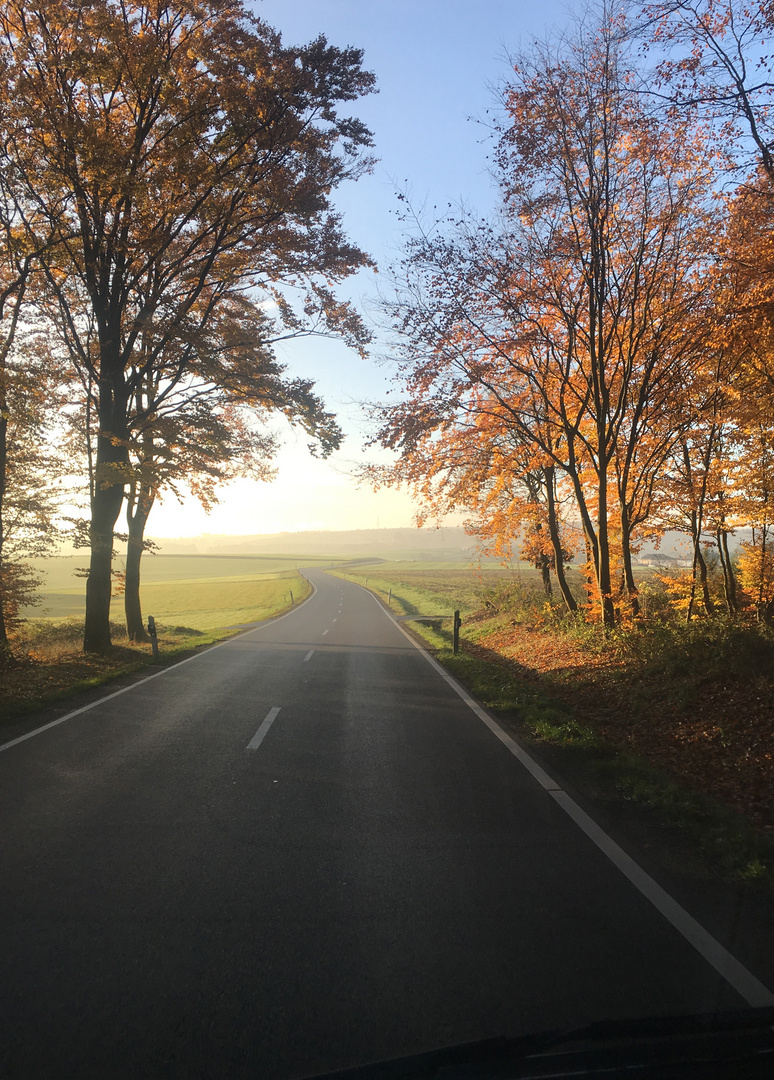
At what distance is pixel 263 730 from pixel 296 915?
4.43 m

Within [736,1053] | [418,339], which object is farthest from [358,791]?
[418,339]

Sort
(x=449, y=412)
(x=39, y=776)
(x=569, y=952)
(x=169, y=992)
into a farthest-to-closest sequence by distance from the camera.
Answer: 1. (x=449, y=412)
2. (x=39, y=776)
3. (x=569, y=952)
4. (x=169, y=992)

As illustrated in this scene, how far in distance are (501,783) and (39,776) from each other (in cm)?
468

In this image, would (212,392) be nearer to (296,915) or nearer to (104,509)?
(104,509)

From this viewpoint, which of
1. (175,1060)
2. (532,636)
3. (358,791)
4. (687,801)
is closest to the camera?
(175,1060)

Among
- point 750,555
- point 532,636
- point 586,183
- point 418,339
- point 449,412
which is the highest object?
point 586,183

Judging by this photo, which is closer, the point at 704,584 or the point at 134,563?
the point at 704,584

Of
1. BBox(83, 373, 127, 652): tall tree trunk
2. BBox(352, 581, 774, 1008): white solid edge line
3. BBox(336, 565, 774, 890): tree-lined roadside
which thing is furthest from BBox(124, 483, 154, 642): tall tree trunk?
BBox(352, 581, 774, 1008): white solid edge line

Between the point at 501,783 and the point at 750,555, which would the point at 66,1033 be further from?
the point at 750,555

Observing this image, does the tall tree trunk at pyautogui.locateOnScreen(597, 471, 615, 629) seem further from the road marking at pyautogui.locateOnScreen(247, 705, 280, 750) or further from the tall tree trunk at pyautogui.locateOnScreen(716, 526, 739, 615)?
the road marking at pyautogui.locateOnScreen(247, 705, 280, 750)

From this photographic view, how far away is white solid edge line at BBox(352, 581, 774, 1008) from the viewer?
2.85 metres

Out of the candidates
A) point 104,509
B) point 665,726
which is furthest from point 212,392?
point 665,726

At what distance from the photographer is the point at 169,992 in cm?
278

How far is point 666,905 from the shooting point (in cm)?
353
